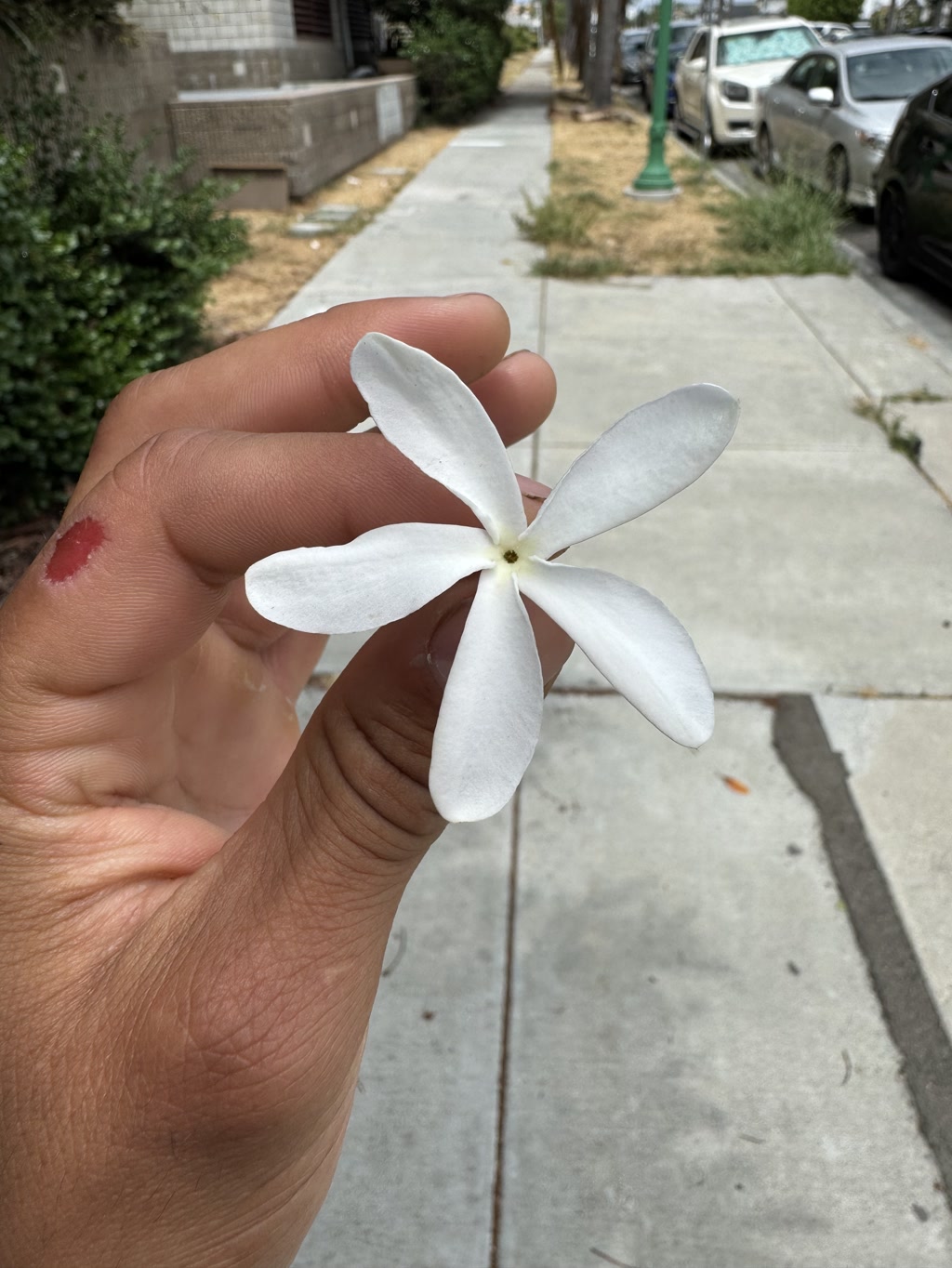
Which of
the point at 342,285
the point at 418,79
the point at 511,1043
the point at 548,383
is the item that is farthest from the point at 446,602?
the point at 418,79

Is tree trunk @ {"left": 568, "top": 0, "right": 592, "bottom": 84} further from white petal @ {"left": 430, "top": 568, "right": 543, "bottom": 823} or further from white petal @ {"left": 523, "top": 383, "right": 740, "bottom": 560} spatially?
white petal @ {"left": 430, "top": 568, "right": 543, "bottom": 823}

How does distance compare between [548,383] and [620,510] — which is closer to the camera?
[620,510]

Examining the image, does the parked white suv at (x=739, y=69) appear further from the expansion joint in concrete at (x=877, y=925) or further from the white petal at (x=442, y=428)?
the white petal at (x=442, y=428)

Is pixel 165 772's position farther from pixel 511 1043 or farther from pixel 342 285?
pixel 342 285

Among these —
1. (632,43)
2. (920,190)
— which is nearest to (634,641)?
(920,190)

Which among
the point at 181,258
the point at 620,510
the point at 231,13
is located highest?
the point at 231,13

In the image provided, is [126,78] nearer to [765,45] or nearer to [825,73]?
[825,73]
